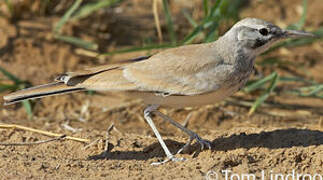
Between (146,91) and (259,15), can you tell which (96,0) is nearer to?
(259,15)

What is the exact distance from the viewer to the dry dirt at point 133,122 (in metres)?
4.46

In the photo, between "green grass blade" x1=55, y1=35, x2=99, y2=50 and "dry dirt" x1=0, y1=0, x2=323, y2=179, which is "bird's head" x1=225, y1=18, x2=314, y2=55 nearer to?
"dry dirt" x1=0, y1=0, x2=323, y2=179

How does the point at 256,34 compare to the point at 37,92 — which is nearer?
the point at 37,92

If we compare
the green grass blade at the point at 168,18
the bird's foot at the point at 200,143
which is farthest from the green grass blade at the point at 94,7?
the bird's foot at the point at 200,143

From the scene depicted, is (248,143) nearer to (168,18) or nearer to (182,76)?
(182,76)

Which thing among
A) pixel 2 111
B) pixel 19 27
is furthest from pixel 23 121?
pixel 19 27

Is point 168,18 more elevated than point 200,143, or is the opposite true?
point 168,18

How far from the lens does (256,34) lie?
16.4 feet

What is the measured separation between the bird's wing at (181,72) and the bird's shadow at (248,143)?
59cm

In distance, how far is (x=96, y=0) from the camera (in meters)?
8.75

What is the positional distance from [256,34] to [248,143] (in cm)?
100

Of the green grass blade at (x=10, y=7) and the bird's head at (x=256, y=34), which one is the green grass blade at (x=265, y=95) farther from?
the green grass blade at (x=10, y=7)

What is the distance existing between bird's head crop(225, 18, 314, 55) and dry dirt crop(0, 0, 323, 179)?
814 millimetres

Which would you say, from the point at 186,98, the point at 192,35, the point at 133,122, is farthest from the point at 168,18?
the point at 186,98
